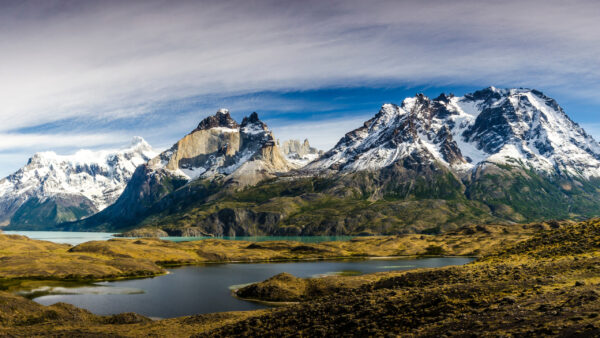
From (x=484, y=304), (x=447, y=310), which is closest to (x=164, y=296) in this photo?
(x=447, y=310)

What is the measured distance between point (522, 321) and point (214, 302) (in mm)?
79603

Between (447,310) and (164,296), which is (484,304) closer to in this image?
(447,310)

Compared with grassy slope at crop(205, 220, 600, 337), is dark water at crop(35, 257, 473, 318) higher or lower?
lower

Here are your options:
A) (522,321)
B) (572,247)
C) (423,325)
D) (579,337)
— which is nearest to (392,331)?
(423,325)

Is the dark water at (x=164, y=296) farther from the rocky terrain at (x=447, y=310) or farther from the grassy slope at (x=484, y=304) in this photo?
the grassy slope at (x=484, y=304)

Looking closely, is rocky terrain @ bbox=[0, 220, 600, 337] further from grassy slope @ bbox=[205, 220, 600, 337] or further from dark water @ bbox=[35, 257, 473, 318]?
dark water @ bbox=[35, 257, 473, 318]

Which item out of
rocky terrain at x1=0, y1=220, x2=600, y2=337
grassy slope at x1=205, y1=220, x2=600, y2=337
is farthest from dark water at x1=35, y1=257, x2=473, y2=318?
grassy slope at x1=205, y1=220, x2=600, y2=337

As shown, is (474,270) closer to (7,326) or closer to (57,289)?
(7,326)

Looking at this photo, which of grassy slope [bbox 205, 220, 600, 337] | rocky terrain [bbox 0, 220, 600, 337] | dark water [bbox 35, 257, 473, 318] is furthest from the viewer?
dark water [bbox 35, 257, 473, 318]

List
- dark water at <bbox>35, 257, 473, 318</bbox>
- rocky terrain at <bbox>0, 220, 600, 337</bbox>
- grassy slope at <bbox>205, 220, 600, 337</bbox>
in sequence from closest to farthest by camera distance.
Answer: grassy slope at <bbox>205, 220, 600, 337</bbox> → rocky terrain at <bbox>0, 220, 600, 337</bbox> → dark water at <bbox>35, 257, 473, 318</bbox>

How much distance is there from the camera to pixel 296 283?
367 feet

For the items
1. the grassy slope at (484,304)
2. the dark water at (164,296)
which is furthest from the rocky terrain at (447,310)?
the dark water at (164,296)

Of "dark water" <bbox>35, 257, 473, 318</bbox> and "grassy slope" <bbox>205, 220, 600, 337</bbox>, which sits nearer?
"grassy slope" <bbox>205, 220, 600, 337</bbox>

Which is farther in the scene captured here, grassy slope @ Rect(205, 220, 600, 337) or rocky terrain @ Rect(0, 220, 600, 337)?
rocky terrain @ Rect(0, 220, 600, 337)
